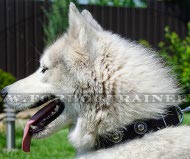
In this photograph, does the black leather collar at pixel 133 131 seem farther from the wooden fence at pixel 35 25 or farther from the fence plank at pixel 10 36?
the fence plank at pixel 10 36

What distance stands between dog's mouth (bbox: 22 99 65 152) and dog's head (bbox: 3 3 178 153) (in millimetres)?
12

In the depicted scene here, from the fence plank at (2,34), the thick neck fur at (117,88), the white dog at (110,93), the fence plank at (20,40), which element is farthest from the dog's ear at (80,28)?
the fence plank at (20,40)

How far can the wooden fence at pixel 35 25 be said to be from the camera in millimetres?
12016

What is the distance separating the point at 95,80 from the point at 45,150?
3450 millimetres

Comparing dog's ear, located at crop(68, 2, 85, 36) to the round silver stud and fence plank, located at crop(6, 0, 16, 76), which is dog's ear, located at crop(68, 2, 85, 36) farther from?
fence plank, located at crop(6, 0, 16, 76)

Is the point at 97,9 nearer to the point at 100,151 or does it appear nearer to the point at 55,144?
the point at 55,144

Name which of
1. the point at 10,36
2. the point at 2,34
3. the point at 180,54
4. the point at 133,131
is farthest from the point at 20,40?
the point at 133,131

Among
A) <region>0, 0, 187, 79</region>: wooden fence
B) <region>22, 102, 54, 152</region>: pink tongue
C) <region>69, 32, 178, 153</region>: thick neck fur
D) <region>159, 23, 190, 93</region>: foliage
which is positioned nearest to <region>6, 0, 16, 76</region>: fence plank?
<region>0, 0, 187, 79</region>: wooden fence

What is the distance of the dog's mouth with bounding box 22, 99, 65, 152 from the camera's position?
354 centimetres

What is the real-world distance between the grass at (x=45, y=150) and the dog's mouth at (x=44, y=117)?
197 cm

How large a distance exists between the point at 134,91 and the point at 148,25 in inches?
450

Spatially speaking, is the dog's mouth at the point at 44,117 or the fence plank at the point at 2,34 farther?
the fence plank at the point at 2,34

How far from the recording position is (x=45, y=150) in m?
6.41

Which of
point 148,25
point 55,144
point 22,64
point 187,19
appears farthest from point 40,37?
point 55,144
